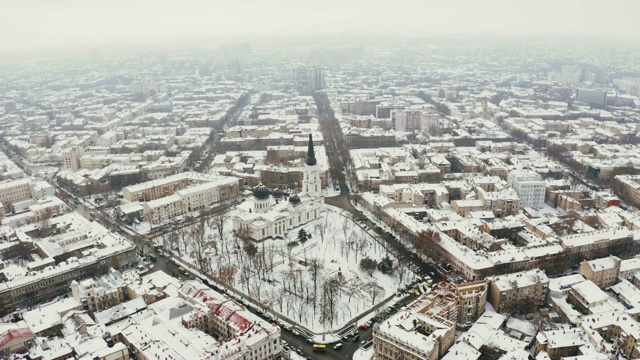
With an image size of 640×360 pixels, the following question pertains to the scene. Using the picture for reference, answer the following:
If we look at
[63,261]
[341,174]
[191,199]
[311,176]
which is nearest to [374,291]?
[311,176]

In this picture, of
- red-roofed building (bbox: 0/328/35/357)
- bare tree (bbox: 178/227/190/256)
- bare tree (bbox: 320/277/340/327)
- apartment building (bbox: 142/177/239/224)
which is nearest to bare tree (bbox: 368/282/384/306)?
bare tree (bbox: 320/277/340/327)

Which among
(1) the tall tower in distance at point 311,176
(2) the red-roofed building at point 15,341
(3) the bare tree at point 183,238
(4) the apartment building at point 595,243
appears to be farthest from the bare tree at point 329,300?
(4) the apartment building at point 595,243

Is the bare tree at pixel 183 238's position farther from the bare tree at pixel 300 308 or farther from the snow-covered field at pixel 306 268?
the bare tree at pixel 300 308

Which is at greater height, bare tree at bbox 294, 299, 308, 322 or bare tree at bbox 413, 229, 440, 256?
bare tree at bbox 413, 229, 440, 256

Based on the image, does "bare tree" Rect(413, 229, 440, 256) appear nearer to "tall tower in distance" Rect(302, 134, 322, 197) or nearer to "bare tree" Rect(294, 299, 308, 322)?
"bare tree" Rect(294, 299, 308, 322)

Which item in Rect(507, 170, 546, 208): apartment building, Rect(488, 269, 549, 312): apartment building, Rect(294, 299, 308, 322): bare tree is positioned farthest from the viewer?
Rect(507, 170, 546, 208): apartment building

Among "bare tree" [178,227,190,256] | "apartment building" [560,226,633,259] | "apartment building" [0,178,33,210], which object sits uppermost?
"apartment building" [0,178,33,210]
